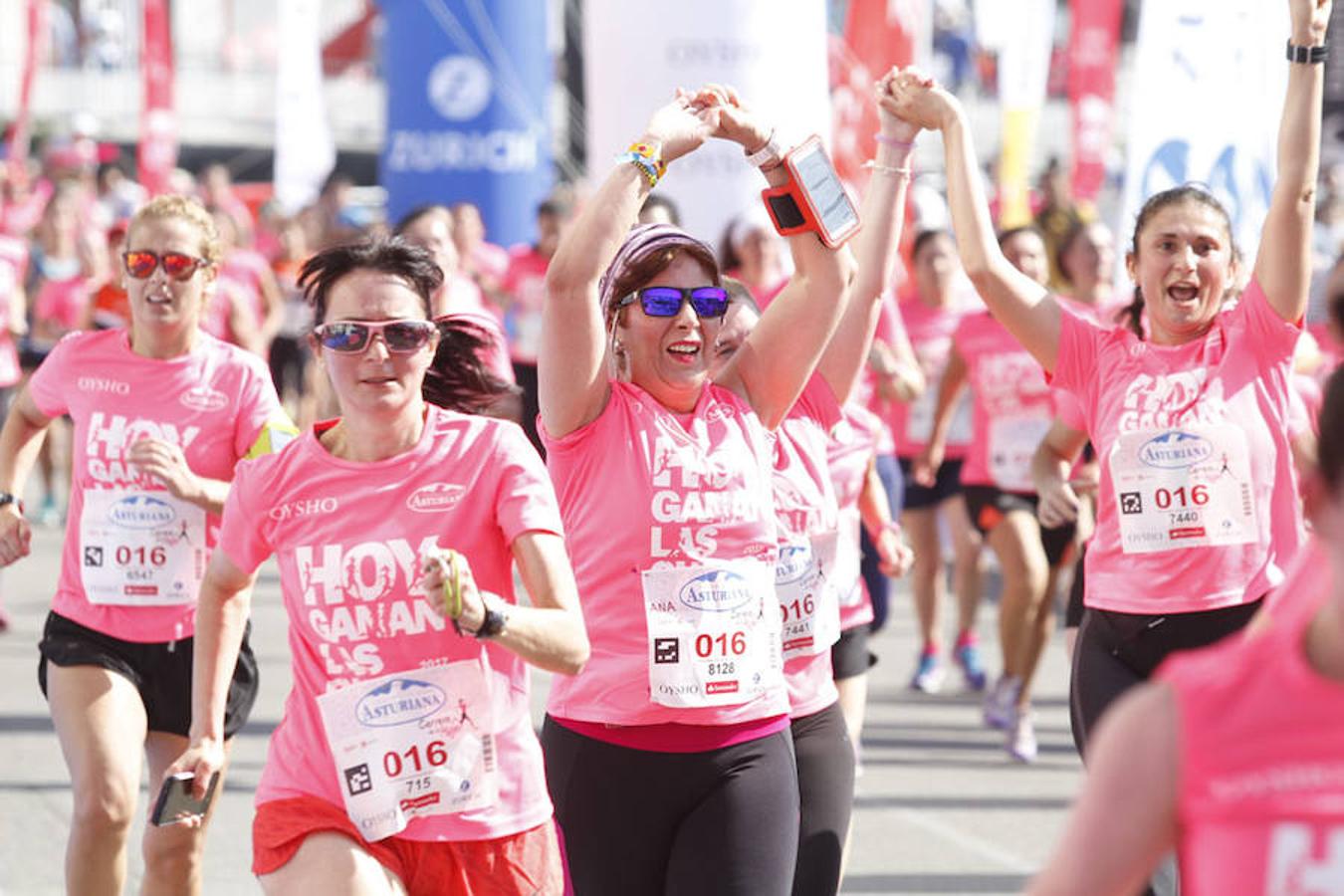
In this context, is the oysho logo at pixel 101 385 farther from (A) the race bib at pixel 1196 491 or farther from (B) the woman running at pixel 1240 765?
(B) the woman running at pixel 1240 765

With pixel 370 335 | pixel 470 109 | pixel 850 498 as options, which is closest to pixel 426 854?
pixel 370 335

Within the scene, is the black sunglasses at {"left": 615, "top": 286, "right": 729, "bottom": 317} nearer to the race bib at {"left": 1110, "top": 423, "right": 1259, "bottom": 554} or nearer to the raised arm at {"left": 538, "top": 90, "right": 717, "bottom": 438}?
the raised arm at {"left": 538, "top": 90, "right": 717, "bottom": 438}

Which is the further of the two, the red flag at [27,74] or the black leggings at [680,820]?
the red flag at [27,74]

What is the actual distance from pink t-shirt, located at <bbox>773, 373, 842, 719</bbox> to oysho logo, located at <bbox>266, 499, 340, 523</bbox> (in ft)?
3.99

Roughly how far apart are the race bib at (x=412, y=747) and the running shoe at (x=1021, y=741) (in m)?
5.10

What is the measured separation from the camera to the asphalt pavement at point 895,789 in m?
6.62

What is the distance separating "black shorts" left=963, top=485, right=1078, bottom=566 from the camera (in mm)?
9062

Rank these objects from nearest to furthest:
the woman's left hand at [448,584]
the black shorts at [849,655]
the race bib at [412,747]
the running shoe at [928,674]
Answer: the woman's left hand at [448,584] < the race bib at [412,747] < the black shorts at [849,655] < the running shoe at [928,674]

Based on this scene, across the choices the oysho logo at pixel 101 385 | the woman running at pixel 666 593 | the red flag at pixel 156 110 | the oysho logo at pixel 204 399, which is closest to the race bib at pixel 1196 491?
the woman running at pixel 666 593

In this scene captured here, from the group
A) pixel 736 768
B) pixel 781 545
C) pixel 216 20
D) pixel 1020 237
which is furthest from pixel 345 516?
pixel 216 20

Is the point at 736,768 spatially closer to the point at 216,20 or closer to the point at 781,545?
the point at 781,545

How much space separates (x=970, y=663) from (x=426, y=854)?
658 cm

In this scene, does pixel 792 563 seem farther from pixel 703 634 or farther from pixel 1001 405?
pixel 1001 405

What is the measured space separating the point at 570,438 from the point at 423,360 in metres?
0.36
